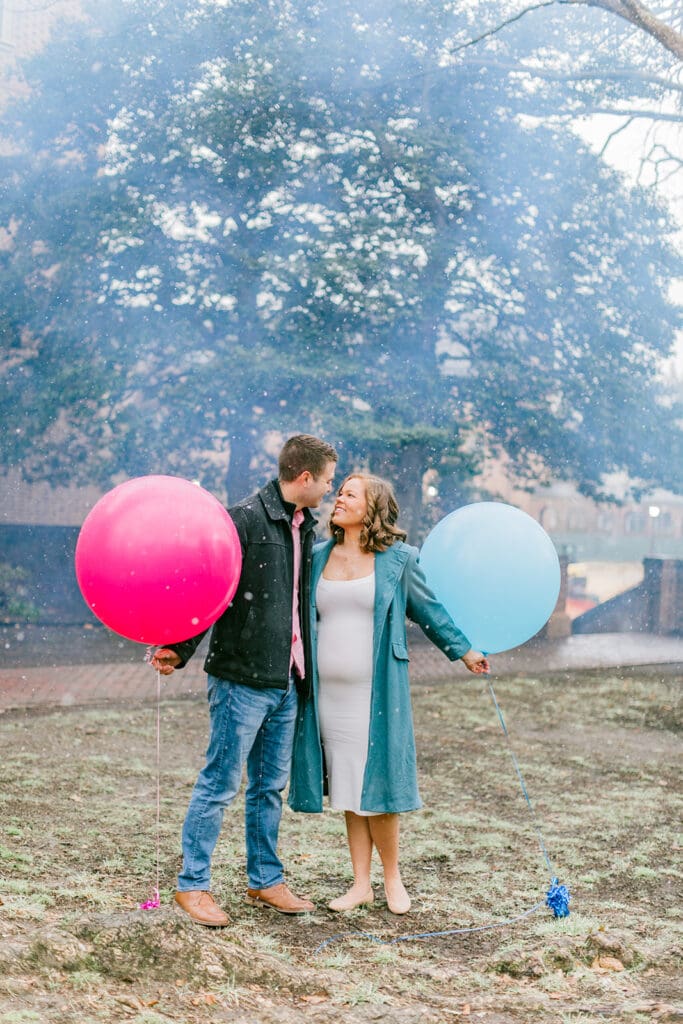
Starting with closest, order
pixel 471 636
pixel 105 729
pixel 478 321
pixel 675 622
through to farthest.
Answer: pixel 471 636
pixel 105 729
pixel 478 321
pixel 675 622

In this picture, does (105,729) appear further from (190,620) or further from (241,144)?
(241,144)

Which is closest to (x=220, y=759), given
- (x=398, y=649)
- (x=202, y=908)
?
(x=202, y=908)

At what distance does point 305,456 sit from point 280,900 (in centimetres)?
164

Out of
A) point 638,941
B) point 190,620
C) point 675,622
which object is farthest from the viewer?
point 675,622

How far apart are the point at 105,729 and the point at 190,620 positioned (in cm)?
427

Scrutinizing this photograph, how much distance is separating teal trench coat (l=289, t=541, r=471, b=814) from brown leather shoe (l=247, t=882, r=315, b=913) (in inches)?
13.3

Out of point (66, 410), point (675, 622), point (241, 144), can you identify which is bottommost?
point (675, 622)

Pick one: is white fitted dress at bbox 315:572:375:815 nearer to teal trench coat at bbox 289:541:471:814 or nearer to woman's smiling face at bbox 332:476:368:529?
teal trench coat at bbox 289:541:471:814

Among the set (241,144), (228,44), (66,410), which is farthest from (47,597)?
(228,44)

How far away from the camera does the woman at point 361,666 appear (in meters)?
3.51

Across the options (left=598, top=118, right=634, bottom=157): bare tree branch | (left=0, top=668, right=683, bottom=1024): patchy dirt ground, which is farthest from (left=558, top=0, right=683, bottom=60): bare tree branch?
(left=0, top=668, right=683, bottom=1024): patchy dirt ground

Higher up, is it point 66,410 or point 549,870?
point 66,410

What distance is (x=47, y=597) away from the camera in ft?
46.5

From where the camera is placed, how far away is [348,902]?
3.71 metres
